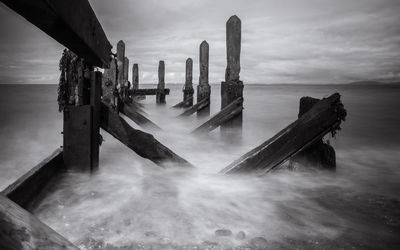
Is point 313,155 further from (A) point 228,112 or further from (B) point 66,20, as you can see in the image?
(B) point 66,20

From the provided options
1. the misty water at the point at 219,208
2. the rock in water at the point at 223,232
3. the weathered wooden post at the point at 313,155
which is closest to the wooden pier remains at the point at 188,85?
the misty water at the point at 219,208

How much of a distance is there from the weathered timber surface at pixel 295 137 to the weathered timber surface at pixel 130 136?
838 mm

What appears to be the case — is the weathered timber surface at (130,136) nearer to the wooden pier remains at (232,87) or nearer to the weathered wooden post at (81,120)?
the weathered wooden post at (81,120)

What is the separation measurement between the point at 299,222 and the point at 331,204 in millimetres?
626

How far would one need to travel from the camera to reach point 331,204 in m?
2.57

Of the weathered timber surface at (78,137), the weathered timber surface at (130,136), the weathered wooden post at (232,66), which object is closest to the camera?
the weathered timber surface at (78,137)

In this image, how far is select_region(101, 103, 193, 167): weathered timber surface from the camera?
8.93 feet

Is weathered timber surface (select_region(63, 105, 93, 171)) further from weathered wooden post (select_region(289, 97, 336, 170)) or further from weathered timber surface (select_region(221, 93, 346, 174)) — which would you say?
weathered wooden post (select_region(289, 97, 336, 170))

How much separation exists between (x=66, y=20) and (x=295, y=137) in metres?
2.32

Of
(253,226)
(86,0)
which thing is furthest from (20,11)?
(253,226)

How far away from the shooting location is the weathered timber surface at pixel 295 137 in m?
2.79

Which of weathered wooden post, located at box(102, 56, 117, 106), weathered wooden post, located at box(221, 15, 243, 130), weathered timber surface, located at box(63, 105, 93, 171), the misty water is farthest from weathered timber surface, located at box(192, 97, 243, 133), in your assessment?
weathered timber surface, located at box(63, 105, 93, 171)

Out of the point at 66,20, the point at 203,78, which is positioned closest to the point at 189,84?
the point at 203,78

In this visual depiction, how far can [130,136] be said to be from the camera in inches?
107
